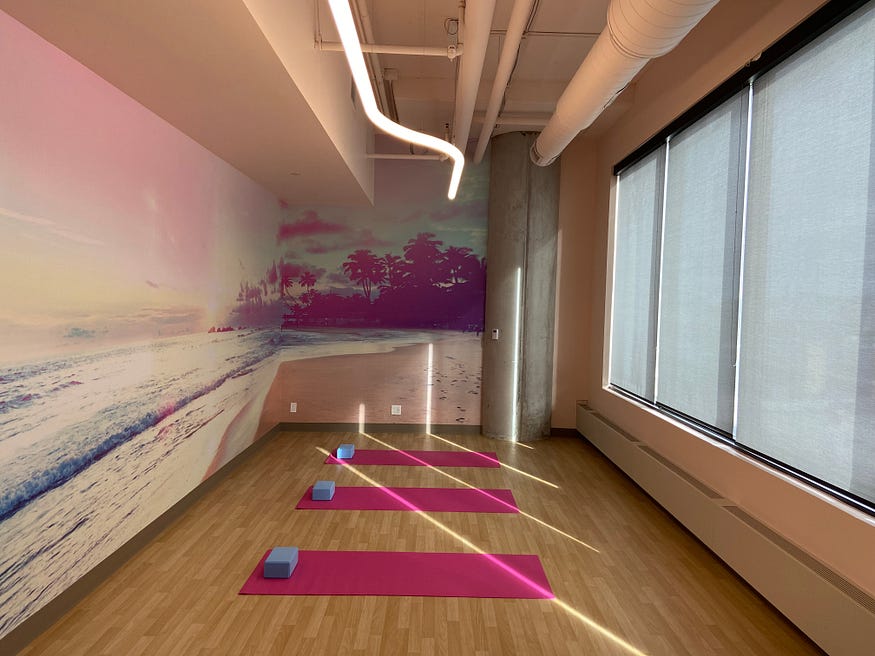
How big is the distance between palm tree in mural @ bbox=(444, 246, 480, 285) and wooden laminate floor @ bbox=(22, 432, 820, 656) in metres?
3.21

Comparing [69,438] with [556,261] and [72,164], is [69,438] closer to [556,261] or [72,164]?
[72,164]

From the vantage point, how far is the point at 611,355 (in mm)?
6895

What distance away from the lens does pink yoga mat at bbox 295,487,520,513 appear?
4.89 metres

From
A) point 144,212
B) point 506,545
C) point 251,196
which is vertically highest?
point 251,196

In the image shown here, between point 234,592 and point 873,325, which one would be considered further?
point 234,592

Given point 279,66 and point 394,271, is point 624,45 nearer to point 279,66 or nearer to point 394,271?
point 279,66

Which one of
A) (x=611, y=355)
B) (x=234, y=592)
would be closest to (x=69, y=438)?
(x=234, y=592)

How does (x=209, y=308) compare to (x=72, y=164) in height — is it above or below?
below

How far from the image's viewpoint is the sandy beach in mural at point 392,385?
7641 millimetres

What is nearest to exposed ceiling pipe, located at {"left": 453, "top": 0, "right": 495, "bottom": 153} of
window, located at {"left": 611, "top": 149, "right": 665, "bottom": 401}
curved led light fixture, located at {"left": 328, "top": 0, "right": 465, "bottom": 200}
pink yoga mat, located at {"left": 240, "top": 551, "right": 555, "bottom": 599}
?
curved led light fixture, located at {"left": 328, "top": 0, "right": 465, "bottom": 200}

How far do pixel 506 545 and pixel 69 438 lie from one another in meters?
2.95

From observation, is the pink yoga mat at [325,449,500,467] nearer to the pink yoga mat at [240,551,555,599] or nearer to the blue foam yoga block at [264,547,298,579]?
the pink yoga mat at [240,551,555,599]

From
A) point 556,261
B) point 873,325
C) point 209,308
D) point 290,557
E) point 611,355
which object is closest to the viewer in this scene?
point 873,325

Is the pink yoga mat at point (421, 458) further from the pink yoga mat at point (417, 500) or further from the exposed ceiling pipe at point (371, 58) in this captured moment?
the exposed ceiling pipe at point (371, 58)
